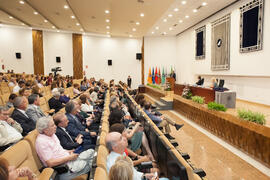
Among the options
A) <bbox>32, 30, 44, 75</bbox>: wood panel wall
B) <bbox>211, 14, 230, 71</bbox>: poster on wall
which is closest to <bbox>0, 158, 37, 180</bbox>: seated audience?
<bbox>211, 14, 230, 71</bbox>: poster on wall

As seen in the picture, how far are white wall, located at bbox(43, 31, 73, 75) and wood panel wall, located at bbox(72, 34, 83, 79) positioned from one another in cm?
23

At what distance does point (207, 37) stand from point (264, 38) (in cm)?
349

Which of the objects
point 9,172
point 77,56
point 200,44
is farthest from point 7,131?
point 77,56

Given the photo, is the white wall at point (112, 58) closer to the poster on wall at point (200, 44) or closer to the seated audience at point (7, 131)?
the poster on wall at point (200, 44)

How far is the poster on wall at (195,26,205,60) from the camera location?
31.5 feet

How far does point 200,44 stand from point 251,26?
3570 millimetres

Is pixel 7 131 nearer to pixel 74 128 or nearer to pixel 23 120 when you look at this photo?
pixel 23 120

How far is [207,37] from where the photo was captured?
9227mm

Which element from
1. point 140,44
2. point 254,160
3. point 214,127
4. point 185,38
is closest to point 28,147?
point 254,160

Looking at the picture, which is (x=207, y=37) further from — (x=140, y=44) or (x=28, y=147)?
(x=28, y=147)

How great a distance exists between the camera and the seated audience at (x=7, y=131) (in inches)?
72.9

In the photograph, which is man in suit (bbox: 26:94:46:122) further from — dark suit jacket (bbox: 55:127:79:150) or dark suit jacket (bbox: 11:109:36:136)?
dark suit jacket (bbox: 55:127:79:150)

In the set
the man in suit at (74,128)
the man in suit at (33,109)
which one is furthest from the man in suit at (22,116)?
the man in suit at (74,128)

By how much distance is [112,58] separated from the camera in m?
13.7
